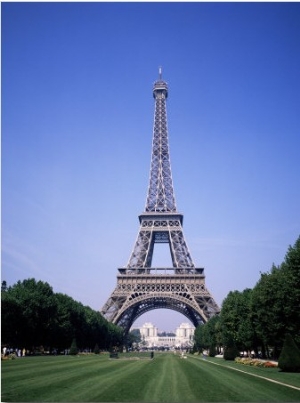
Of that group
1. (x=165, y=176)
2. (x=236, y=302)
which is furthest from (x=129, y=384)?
(x=165, y=176)

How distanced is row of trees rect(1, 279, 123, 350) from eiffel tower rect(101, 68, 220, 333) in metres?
18.8

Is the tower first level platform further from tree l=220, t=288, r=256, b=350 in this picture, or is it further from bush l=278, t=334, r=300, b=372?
Answer: bush l=278, t=334, r=300, b=372

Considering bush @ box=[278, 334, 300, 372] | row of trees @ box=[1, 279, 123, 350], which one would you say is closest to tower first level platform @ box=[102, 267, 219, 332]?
row of trees @ box=[1, 279, 123, 350]

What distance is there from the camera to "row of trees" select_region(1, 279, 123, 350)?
63344 mm

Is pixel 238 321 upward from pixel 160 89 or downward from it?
downward

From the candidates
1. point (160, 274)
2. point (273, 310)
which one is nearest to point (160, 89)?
point (160, 274)

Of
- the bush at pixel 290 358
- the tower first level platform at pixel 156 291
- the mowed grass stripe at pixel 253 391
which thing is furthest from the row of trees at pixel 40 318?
the mowed grass stripe at pixel 253 391

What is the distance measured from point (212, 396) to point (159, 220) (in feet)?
320

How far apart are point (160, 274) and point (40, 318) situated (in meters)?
47.8

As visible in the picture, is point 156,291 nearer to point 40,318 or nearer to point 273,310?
point 40,318

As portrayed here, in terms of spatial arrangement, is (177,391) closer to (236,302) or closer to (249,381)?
(249,381)

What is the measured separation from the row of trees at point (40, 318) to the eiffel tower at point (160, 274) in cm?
1880

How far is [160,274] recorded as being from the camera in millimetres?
113812

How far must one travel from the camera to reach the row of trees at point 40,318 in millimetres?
63344
